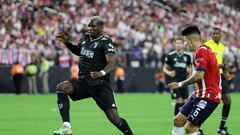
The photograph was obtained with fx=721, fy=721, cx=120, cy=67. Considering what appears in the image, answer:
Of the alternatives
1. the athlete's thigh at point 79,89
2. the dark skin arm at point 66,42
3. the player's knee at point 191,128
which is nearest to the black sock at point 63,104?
the athlete's thigh at point 79,89

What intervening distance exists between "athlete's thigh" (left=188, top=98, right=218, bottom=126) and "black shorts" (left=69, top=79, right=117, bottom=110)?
223 centimetres

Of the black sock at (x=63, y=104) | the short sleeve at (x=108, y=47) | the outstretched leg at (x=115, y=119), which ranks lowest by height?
the outstretched leg at (x=115, y=119)

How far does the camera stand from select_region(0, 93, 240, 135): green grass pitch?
57.2ft

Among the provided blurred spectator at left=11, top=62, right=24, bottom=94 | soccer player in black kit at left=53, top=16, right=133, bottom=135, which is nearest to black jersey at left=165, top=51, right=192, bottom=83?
soccer player in black kit at left=53, top=16, right=133, bottom=135

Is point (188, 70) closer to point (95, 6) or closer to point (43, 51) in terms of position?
point (43, 51)

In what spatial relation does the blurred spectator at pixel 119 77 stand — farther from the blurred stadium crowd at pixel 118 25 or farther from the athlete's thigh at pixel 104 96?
the athlete's thigh at pixel 104 96

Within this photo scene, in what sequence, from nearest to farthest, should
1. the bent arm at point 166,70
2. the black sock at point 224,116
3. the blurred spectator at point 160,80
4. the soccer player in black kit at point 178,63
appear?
the black sock at point 224,116, the bent arm at point 166,70, the soccer player in black kit at point 178,63, the blurred spectator at point 160,80

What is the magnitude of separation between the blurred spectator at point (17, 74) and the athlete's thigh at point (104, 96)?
77.0 ft

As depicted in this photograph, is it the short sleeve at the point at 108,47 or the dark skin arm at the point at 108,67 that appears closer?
the dark skin arm at the point at 108,67

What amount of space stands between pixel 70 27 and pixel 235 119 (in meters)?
19.2

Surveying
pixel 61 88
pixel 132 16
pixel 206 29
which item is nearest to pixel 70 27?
pixel 132 16

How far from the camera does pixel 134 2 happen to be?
145 feet

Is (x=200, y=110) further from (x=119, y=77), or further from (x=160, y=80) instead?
(x=160, y=80)

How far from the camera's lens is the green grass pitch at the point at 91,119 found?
17.4 m
